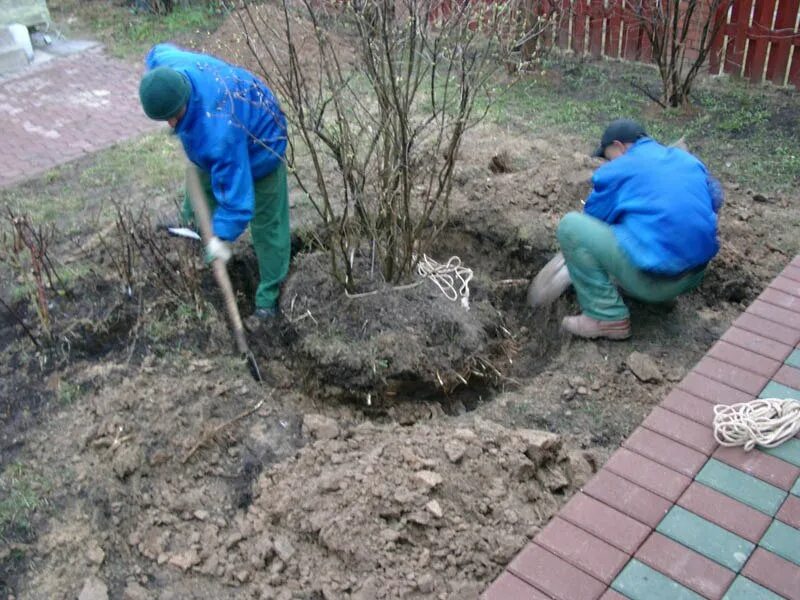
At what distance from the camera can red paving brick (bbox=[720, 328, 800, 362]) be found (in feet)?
10.6

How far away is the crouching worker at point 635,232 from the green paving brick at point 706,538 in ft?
5.02

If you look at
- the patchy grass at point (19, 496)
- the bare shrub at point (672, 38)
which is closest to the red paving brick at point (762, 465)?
the patchy grass at point (19, 496)

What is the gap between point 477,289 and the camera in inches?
180

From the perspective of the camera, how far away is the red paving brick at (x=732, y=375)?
10.1 ft

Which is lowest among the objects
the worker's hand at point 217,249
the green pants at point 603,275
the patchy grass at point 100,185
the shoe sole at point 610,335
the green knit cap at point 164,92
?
the shoe sole at point 610,335

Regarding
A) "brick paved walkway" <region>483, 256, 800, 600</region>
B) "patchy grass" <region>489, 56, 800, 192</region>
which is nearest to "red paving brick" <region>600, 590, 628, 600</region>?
"brick paved walkway" <region>483, 256, 800, 600</region>

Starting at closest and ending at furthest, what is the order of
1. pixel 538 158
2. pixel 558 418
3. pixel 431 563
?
pixel 431 563 < pixel 558 418 < pixel 538 158

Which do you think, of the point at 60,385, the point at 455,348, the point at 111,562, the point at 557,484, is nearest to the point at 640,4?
the point at 455,348

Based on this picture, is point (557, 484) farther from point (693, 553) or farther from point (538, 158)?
point (538, 158)

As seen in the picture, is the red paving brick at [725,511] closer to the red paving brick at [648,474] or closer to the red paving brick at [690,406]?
the red paving brick at [648,474]

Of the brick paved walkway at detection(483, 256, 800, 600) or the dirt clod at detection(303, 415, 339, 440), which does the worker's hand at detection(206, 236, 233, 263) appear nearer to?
the dirt clod at detection(303, 415, 339, 440)

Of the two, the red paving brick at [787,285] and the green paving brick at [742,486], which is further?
the red paving brick at [787,285]

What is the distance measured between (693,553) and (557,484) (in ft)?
2.63

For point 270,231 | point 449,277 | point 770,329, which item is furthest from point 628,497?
point 270,231
